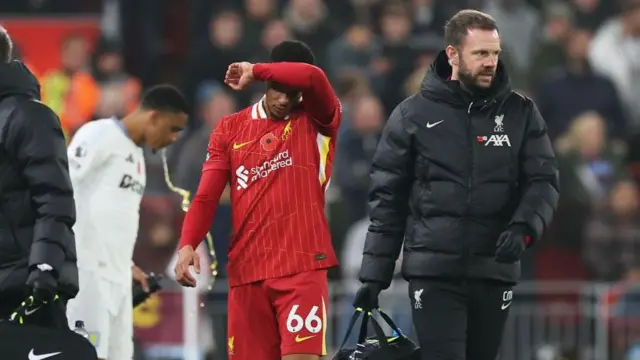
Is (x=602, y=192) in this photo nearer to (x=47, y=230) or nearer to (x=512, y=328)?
(x=512, y=328)

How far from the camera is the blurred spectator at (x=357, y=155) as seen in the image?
16.6 metres

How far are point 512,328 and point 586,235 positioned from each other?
131cm

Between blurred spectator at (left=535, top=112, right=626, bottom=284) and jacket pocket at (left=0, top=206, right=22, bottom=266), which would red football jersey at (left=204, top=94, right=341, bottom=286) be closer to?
jacket pocket at (left=0, top=206, right=22, bottom=266)

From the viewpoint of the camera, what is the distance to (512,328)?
15961 mm

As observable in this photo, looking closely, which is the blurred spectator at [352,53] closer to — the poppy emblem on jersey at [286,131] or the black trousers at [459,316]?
the poppy emblem on jersey at [286,131]

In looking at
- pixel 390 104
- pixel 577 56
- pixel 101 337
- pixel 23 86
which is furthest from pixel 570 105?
pixel 23 86

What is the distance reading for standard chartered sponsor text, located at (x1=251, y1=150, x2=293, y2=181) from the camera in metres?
9.80

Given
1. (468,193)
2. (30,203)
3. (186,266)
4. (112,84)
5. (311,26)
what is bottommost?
(186,266)

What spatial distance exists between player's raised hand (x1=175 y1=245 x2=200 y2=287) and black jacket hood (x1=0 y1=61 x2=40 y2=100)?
1.30 meters

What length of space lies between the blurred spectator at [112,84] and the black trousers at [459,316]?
8570mm

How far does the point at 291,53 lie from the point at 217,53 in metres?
8.74

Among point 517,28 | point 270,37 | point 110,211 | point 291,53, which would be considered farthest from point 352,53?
point 291,53

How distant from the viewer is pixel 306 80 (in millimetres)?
9531

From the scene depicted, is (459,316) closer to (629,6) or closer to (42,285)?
(42,285)
